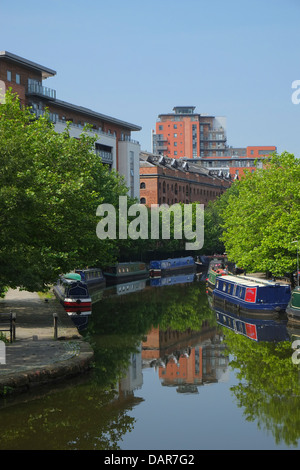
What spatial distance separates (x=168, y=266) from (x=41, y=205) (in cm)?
5743

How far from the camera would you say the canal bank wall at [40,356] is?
71.8 ft

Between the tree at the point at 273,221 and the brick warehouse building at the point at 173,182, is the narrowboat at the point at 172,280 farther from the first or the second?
the brick warehouse building at the point at 173,182

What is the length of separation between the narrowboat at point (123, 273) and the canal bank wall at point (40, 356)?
3757 cm

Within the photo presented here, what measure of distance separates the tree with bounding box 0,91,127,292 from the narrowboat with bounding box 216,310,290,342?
8780 millimetres

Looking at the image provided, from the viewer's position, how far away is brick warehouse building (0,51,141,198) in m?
65.8

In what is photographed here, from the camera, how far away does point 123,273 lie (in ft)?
245

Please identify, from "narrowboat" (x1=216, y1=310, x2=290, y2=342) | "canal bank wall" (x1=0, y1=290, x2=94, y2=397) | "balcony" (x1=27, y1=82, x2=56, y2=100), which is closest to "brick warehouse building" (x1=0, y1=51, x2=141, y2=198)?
"balcony" (x1=27, y1=82, x2=56, y2=100)

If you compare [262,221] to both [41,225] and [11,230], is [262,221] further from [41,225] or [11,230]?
[11,230]

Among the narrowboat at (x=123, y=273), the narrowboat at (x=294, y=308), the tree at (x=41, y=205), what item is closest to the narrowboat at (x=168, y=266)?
the narrowboat at (x=123, y=273)

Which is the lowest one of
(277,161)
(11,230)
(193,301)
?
(193,301)

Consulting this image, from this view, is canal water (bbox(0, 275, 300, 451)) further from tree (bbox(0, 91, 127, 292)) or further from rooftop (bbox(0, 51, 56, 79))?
rooftop (bbox(0, 51, 56, 79))

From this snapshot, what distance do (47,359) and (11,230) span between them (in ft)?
17.6
